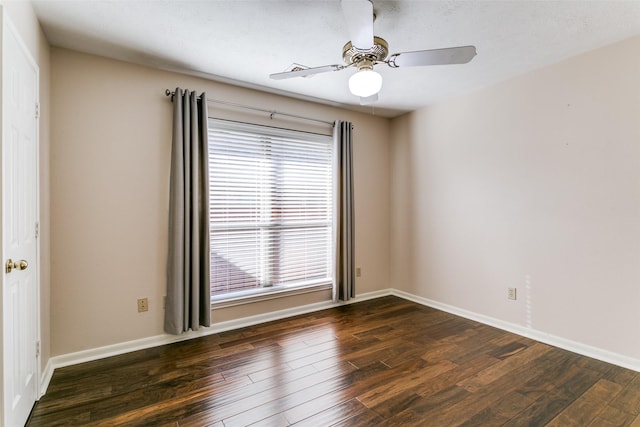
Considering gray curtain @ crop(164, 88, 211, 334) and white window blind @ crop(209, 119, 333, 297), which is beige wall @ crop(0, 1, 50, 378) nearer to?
gray curtain @ crop(164, 88, 211, 334)

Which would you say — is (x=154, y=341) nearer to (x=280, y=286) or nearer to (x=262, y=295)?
(x=262, y=295)

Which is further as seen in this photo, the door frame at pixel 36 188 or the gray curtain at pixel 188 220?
the gray curtain at pixel 188 220

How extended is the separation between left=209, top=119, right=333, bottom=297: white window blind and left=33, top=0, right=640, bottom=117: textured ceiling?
2.51ft

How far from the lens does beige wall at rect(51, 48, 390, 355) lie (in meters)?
2.47

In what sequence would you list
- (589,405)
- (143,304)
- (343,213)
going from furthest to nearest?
1. (343,213)
2. (143,304)
3. (589,405)

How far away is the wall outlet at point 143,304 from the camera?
2.76 meters

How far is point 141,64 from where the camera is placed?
2744mm

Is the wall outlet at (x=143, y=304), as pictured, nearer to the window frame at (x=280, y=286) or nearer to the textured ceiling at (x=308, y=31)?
the window frame at (x=280, y=286)

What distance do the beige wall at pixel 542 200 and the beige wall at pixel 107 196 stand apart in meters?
2.83

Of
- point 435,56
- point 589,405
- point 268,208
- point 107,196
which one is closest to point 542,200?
point 589,405

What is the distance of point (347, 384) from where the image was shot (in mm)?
2197

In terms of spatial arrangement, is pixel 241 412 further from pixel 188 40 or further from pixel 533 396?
pixel 188 40

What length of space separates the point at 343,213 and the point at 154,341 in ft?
7.73

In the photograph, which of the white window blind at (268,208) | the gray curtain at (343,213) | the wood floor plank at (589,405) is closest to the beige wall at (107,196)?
the white window blind at (268,208)
